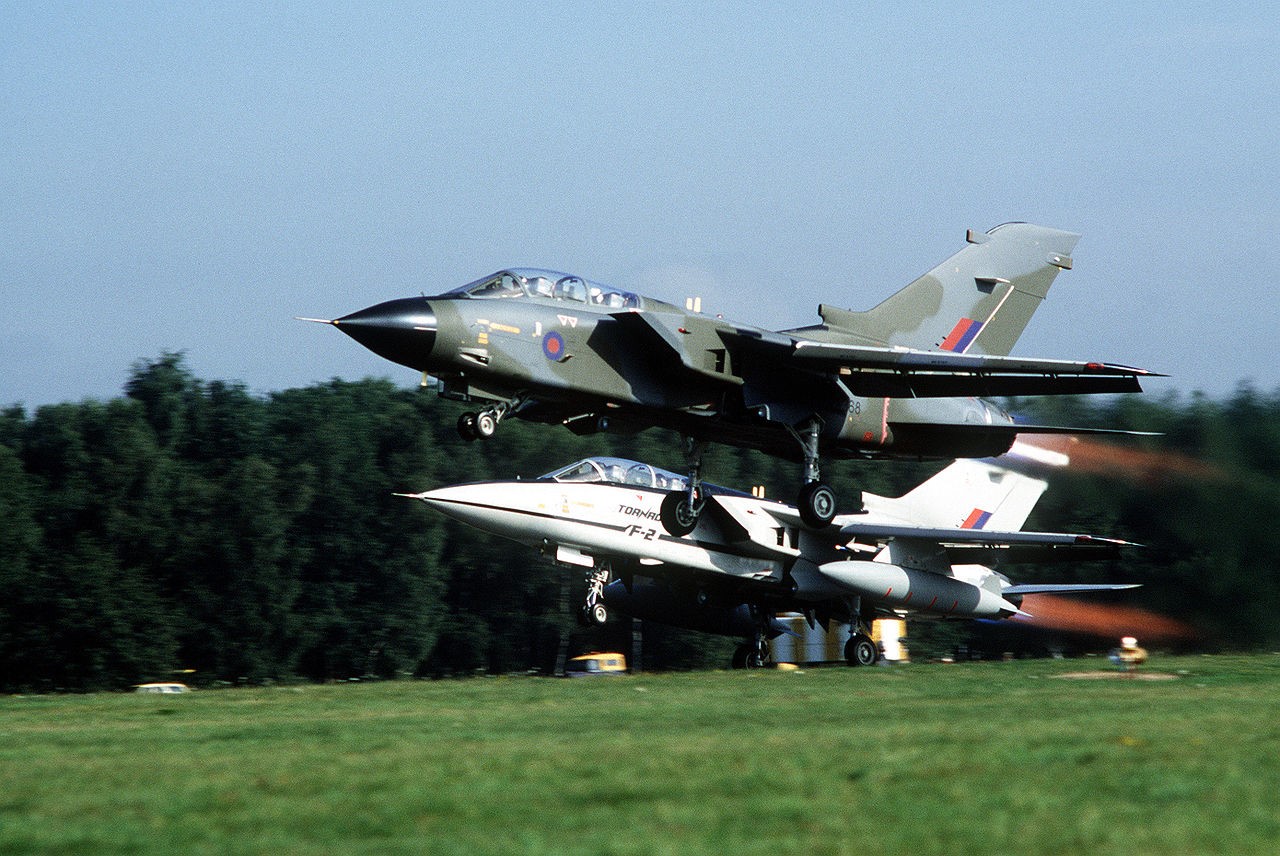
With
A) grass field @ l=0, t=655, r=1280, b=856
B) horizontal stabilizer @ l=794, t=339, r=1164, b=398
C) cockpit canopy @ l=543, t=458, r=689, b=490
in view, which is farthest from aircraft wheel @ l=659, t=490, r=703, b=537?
grass field @ l=0, t=655, r=1280, b=856

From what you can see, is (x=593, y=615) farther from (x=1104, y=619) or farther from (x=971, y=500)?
(x=1104, y=619)

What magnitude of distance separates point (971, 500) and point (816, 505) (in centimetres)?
1356

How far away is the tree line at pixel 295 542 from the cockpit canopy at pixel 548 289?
18109 mm

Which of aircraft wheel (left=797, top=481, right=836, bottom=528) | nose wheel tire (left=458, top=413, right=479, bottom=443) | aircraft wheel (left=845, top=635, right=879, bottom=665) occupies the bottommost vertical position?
aircraft wheel (left=845, top=635, right=879, bottom=665)

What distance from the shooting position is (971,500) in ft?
114

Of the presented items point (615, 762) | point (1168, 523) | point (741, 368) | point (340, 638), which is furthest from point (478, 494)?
point (340, 638)

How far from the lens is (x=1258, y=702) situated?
48.8 feet

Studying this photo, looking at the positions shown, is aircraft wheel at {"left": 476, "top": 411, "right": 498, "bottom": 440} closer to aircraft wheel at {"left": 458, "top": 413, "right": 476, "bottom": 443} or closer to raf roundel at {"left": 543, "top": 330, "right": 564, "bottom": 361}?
aircraft wheel at {"left": 458, "top": 413, "right": 476, "bottom": 443}

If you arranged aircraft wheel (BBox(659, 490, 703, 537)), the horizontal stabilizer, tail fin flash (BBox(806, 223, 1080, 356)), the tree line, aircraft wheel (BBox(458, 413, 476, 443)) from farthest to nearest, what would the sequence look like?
the tree line
tail fin flash (BBox(806, 223, 1080, 356))
aircraft wheel (BBox(659, 490, 703, 537))
the horizontal stabilizer
aircraft wheel (BBox(458, 413, 476, 443))

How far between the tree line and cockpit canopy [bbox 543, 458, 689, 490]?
33.8ft

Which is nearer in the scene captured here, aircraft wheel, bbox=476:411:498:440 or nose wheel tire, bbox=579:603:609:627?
aircraft wheel, bbox=476:411:498:440

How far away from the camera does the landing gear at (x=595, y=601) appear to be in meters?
28.5

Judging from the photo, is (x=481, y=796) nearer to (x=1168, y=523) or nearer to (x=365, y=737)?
(x=365, y=737)

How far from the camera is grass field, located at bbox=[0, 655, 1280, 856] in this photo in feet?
24.5
